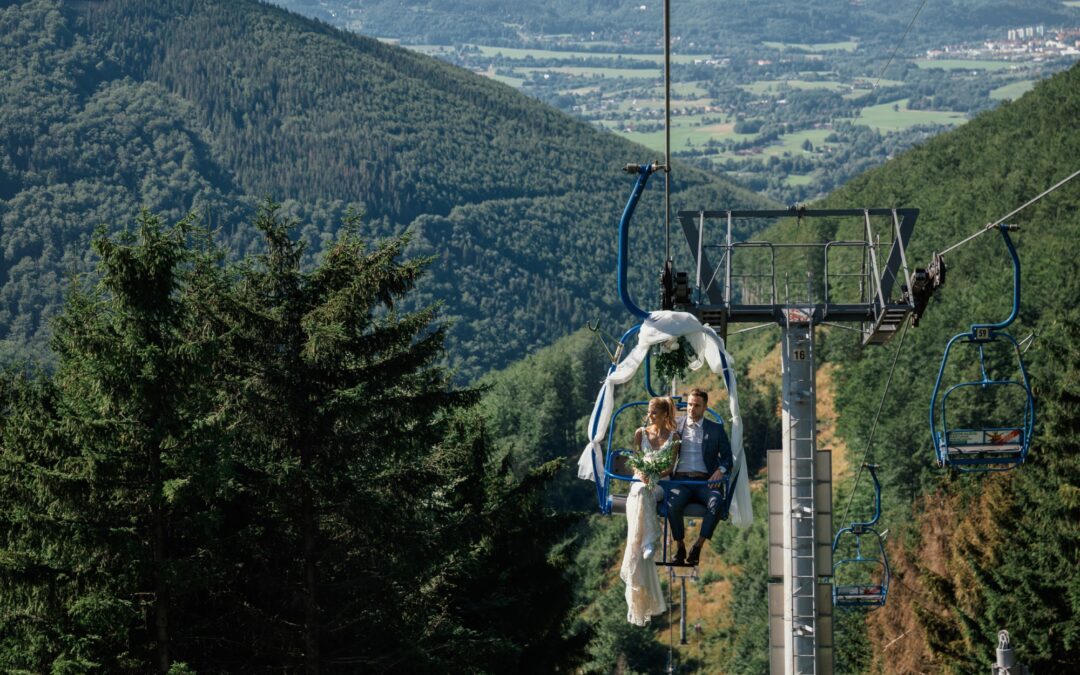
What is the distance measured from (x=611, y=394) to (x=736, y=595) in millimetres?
63549

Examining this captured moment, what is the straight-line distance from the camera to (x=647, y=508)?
17.8 meters

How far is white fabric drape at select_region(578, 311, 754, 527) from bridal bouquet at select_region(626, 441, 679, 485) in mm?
401

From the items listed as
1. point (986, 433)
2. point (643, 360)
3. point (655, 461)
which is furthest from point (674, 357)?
point (986, 433)

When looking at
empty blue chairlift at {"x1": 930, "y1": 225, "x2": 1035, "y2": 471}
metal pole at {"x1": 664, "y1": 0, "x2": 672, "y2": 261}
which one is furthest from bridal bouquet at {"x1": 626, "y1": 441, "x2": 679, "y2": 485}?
empty blue chairlift at {"x1": 930, "y1": 225, "x2": 1035, "y2": 471}

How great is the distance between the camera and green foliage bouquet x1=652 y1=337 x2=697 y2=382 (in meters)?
18.1

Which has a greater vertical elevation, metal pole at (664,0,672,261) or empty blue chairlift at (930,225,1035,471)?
metal pole at (664,0,672,261)

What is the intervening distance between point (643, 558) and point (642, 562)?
0.05m

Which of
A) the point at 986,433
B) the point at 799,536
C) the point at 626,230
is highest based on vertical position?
the point at 626,230

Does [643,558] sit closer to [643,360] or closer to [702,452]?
[702,452]

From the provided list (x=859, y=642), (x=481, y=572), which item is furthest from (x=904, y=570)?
(x=481, y=572)

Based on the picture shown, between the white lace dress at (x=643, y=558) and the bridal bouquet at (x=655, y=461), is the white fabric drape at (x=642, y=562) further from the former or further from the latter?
the bridal bouquet at (x=655, y=461)

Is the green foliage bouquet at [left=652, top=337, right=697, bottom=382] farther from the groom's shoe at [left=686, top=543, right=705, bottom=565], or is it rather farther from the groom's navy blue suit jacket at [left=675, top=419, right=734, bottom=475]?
the groom's shoe at [left=686, top=543, right=705, bottom=565]

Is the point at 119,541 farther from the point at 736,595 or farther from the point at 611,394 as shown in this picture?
the point at 736,595

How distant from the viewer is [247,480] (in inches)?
1013
